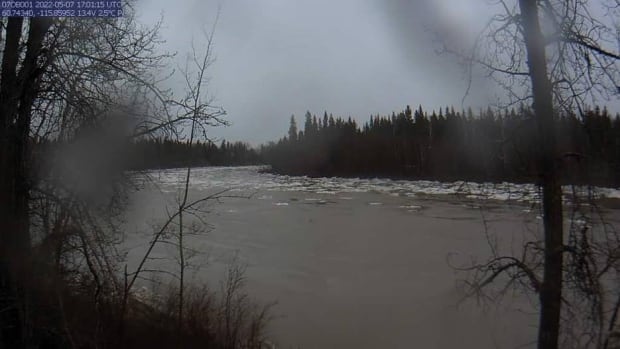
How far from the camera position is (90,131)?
4387 mm

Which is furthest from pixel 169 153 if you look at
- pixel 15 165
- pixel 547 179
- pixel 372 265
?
pixel 372 265

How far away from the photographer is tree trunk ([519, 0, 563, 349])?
→ 103 inches

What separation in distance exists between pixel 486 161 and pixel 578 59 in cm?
92

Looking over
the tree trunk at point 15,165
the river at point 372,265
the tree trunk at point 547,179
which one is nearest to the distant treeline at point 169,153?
the river at point 372,265

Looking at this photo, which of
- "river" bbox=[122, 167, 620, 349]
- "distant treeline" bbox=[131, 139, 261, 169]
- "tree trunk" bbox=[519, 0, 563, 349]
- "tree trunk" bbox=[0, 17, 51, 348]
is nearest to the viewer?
"tree trunk" bbox=[519, 0, 563, 349]

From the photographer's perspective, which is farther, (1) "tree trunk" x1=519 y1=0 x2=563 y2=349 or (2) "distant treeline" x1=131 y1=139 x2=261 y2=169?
(2) "distant treeline" x1=131 y1=139 x2=261 y2=169

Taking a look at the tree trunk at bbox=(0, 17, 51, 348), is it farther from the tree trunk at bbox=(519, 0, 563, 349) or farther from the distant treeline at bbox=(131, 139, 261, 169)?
the tree trunk at bbox=(519, 0, 563, 349)

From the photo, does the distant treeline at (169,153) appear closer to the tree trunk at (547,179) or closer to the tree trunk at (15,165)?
the tree trunk at (15,165)

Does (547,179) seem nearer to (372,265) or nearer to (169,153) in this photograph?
(169,153)

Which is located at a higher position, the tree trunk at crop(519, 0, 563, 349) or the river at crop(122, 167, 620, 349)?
the tree trunk at crop(519, 0, 563, 349)

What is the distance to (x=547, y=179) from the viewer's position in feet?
8.71

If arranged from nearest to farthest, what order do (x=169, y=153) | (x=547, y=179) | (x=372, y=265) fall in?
1. (x=547, y=179)
2. (x=169, y=153)
3. (x=372, y=265)

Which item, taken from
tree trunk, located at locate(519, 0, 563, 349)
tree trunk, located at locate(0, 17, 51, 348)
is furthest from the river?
tree trunk, located at locate(0, 17, 51, 348)

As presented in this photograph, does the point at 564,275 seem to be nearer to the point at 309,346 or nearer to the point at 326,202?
the point at 309,346
